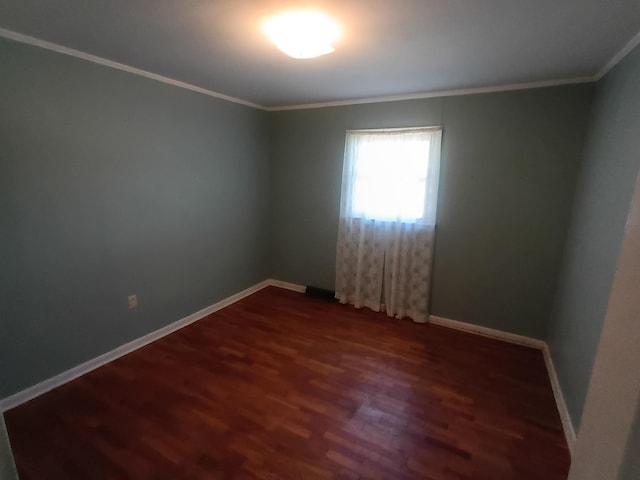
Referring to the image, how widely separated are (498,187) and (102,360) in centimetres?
366

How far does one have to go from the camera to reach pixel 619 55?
1867mm

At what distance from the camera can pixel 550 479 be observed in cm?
154

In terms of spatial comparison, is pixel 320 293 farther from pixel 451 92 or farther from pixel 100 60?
pixel 100 60

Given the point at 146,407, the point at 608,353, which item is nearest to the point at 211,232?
the point at 146,407

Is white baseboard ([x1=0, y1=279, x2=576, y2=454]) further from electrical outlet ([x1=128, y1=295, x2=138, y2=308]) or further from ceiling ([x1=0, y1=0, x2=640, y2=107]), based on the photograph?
ceiling ([x1=0, y1=0, x2=640, y2=107])

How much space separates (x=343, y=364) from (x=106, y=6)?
2681 mm

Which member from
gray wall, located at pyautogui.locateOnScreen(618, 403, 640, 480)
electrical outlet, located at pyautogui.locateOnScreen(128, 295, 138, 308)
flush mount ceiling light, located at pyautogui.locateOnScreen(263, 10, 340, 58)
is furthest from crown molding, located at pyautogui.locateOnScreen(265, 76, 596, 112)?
gray wall, located at pyautogui.locateOnScreen(618, 403, 640, 480)

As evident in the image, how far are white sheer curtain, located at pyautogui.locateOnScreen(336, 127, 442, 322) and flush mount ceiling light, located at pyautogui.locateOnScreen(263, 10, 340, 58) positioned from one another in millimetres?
1511

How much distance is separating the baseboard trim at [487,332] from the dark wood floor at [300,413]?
104mm

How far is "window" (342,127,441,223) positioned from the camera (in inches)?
117

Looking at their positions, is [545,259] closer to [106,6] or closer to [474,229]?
[474,229]

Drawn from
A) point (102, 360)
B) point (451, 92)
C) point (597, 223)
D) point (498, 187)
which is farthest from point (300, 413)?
point (451, 92)

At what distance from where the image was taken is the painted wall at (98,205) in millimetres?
1888

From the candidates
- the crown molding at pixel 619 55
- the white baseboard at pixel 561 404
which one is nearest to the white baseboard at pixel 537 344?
the white baseboard at pixel 561 404
